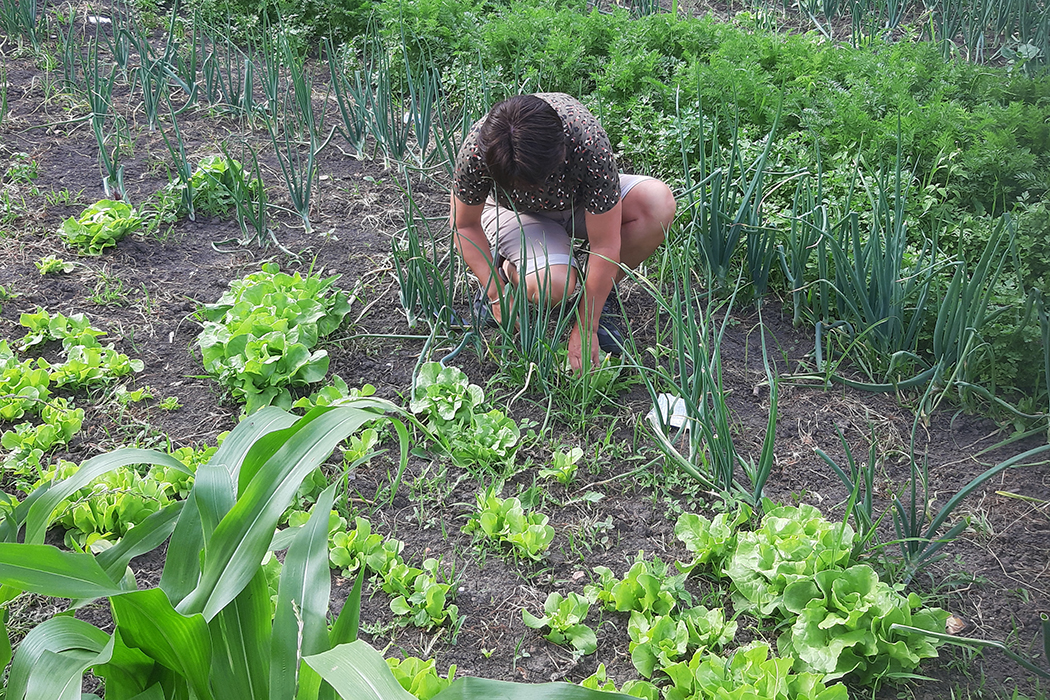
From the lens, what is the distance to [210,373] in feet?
7.89

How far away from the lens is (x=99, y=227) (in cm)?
288

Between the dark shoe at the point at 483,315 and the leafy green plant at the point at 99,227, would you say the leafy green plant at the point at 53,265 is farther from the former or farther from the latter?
the dark shoe at the point at 483,315

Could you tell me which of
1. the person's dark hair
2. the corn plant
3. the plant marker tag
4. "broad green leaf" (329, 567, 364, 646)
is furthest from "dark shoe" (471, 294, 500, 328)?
"broad green leaf" (329, 567, 364, 646)

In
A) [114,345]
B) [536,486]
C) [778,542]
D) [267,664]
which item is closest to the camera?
[267,664]

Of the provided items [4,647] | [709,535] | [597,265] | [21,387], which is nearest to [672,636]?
[709,535]

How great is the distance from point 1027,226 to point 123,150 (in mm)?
3403

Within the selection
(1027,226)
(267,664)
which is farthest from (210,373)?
(1027,226)

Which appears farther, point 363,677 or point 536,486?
point 536,486

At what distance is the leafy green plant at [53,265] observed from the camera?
2.75 metres

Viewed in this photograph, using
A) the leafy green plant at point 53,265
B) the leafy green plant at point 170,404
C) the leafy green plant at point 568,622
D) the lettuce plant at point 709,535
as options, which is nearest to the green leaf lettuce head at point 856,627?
the lettuce plant at point 709,535

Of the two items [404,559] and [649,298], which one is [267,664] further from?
[649,298]

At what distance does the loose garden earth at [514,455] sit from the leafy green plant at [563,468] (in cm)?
3

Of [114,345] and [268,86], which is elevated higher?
[268,86]

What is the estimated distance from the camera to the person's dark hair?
212 centimetres
